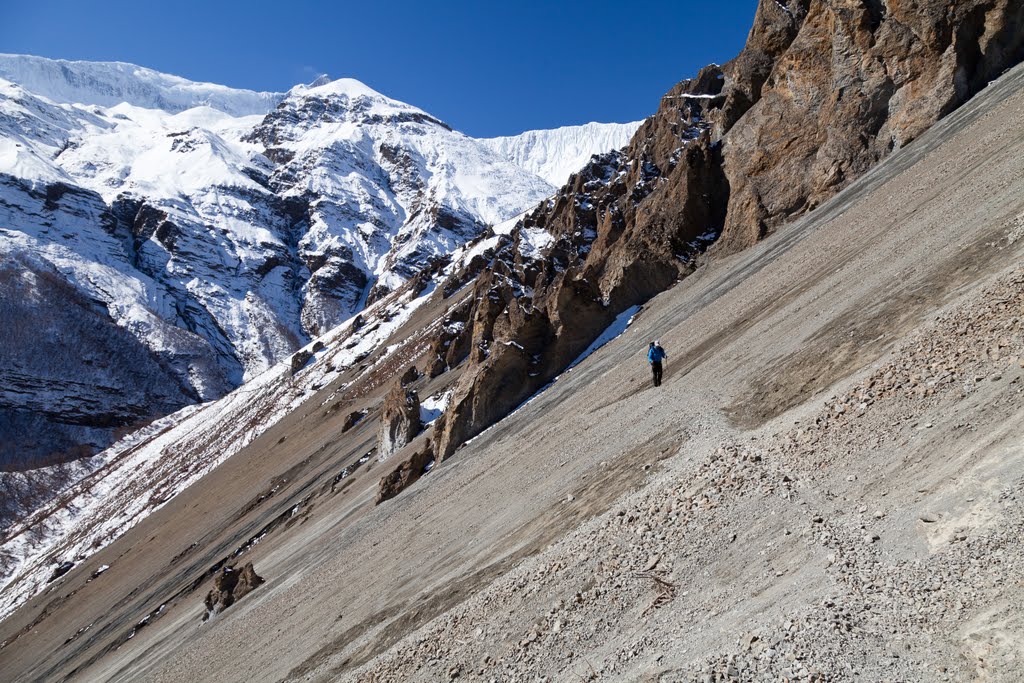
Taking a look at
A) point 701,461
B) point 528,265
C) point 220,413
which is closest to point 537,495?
point 701,461

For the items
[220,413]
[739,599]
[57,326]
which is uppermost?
[57,326]

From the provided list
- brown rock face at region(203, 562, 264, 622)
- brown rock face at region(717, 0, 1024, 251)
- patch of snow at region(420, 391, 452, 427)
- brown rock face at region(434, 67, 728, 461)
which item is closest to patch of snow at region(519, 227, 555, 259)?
brown rock face at region(434, 67, 728, 461)

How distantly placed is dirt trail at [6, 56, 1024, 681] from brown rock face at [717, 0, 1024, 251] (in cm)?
341

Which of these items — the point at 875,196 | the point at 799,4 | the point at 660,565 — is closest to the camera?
the point at 660,565

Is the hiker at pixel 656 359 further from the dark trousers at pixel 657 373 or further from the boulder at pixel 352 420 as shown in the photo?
the boulder at pixel 352 420

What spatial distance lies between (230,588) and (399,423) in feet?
47.9

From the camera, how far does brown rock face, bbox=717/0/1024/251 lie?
28.7 metres

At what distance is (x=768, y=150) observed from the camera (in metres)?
35.9

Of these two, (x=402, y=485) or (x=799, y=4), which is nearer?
(x=402, y=485)

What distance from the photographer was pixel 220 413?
12275cm

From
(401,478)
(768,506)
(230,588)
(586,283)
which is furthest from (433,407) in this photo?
(768,506)

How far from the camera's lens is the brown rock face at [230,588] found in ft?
96.0

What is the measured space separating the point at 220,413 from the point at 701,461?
12418 cm

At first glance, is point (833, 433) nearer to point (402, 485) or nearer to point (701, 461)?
point (701, 461)
